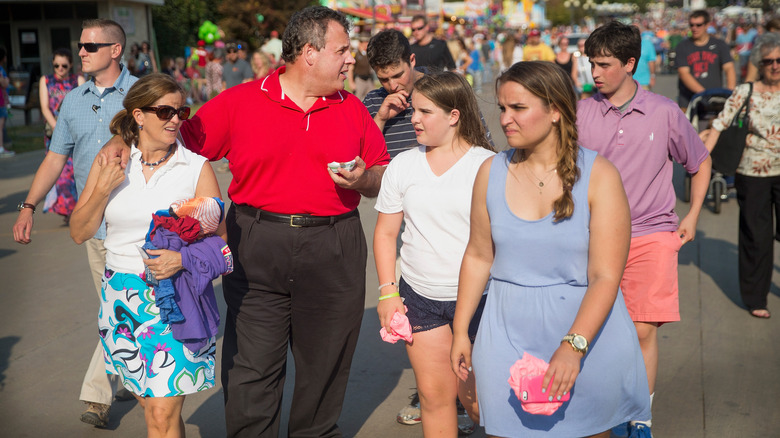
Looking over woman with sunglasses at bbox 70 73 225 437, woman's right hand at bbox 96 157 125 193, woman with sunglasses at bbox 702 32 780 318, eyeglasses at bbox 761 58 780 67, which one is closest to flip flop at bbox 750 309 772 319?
woman with sunglasses at bbox 702 32 780 318

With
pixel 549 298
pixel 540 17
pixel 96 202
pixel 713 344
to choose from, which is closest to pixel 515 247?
pixel 549 298

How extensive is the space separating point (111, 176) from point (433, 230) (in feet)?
4.56

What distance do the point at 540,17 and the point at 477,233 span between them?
9083cm

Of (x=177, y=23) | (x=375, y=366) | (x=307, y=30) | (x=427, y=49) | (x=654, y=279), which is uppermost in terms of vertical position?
(x=307, y=30)

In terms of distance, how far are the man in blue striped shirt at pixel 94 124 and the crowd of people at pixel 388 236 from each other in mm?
16

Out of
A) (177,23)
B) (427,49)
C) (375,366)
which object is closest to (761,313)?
(375,366)

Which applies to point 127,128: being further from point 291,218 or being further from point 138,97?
point 291,218

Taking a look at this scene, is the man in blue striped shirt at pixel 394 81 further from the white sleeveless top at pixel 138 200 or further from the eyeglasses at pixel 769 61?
the eyeglasses at pixel 769 61

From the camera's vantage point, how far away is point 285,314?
3.84 meters

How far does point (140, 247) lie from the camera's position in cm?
330

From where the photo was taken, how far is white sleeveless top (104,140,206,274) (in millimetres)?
3453

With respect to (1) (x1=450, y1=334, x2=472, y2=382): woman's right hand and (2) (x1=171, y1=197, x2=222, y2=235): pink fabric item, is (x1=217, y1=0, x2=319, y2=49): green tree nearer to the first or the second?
(2) (x1=171, y1=197, x2=222, y2=235): pink fabric item

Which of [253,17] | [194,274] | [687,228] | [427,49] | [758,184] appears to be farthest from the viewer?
[253,17]

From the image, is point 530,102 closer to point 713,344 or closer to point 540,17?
point 713,344
